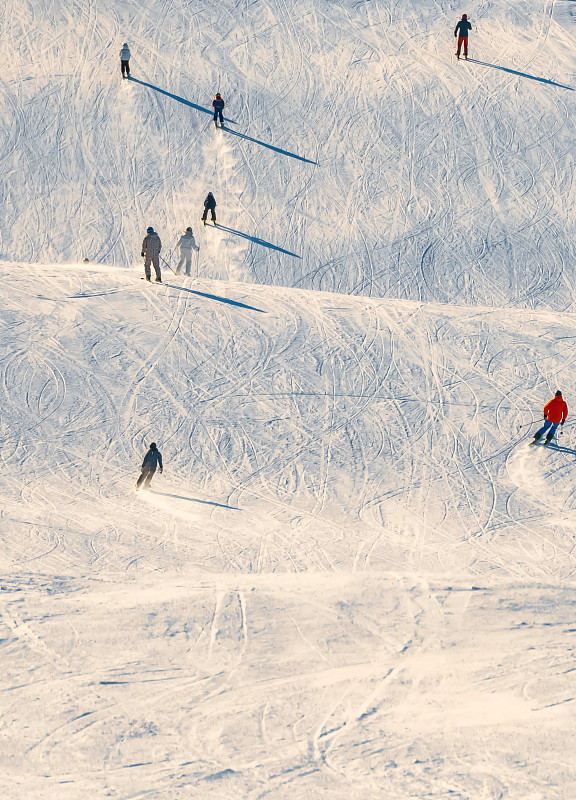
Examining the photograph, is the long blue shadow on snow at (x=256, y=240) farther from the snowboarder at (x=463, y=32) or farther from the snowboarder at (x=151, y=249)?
the snowboarder at (x=463, y=32)

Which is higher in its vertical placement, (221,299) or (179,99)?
(179,99)

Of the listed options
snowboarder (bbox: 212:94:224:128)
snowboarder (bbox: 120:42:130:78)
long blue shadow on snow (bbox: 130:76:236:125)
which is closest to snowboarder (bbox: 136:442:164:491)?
snowboarder (bbox: 212:94:224:128)

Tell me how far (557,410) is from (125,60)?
1482 cm

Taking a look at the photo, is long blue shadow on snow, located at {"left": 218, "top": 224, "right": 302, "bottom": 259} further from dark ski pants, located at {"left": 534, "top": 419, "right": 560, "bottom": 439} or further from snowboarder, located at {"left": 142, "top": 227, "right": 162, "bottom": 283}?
dark ski pants, located at {"left": 534, "top": 419, "right": 560, "bottom": 439}

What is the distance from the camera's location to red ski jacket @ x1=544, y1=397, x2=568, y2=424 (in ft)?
47.3

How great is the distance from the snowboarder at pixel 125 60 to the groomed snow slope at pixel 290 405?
0.42 m

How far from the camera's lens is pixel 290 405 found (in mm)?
15727

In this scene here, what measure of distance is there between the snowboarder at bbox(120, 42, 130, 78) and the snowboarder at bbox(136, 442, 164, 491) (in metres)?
13.5

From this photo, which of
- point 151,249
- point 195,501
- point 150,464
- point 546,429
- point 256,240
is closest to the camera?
point 150,464

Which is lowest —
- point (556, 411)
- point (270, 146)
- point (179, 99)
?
point (556, 411)

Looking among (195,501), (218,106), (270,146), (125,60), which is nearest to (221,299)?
(195,501)

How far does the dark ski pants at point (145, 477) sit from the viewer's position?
13.5 m

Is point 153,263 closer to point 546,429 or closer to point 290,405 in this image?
point 290,405

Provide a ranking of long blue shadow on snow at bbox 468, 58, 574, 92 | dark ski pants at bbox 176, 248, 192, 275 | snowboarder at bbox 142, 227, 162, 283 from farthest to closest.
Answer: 1. long blue shadow on snow at bbox 468, 58, 574, 92
2. dark ski pants at bbox 176, 248, 192, 275
3. snowboarder at bbox 142, 227, 162, 283
